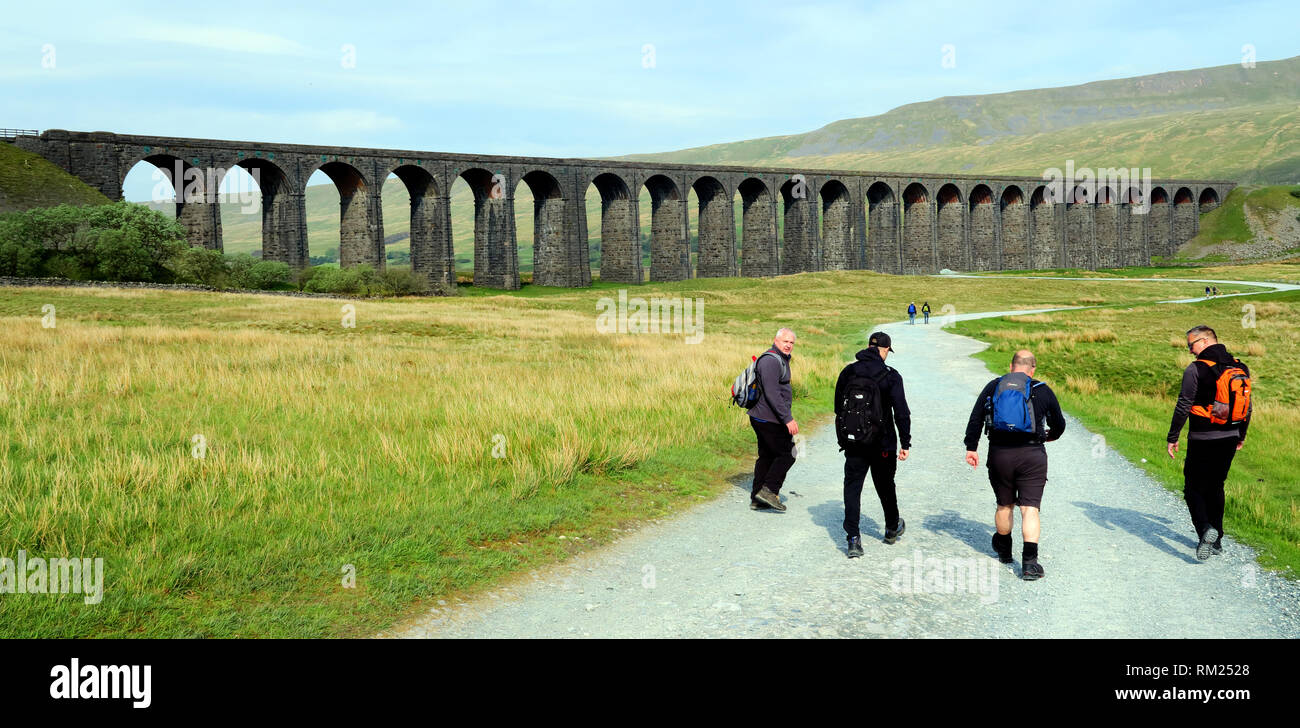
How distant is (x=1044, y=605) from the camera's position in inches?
262

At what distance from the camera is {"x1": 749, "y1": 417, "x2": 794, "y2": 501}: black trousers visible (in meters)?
9.48

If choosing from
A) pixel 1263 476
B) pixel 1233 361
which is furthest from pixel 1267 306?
pixel 1233 361

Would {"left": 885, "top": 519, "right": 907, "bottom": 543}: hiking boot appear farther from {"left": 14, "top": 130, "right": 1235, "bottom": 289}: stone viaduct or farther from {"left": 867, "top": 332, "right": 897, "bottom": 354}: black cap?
{"left": 14, "top": 130, "right": 1235, "bottom": 289}: stone viaduct

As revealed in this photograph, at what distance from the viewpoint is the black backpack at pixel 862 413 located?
816 centimetres

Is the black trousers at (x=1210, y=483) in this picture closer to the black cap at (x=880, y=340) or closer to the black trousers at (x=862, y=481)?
the black trousers at (x=862, y=481)

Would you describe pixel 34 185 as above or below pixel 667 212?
below

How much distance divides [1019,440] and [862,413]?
1.36 metres

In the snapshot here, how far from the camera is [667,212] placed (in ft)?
267

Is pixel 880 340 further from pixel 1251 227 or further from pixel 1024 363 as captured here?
pixel 1251 227

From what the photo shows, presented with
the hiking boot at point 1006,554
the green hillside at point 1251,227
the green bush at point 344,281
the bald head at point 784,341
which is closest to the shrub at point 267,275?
the green bush at point 344,281

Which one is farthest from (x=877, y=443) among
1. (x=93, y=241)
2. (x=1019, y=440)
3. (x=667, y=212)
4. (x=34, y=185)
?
(x=667, y=212)
